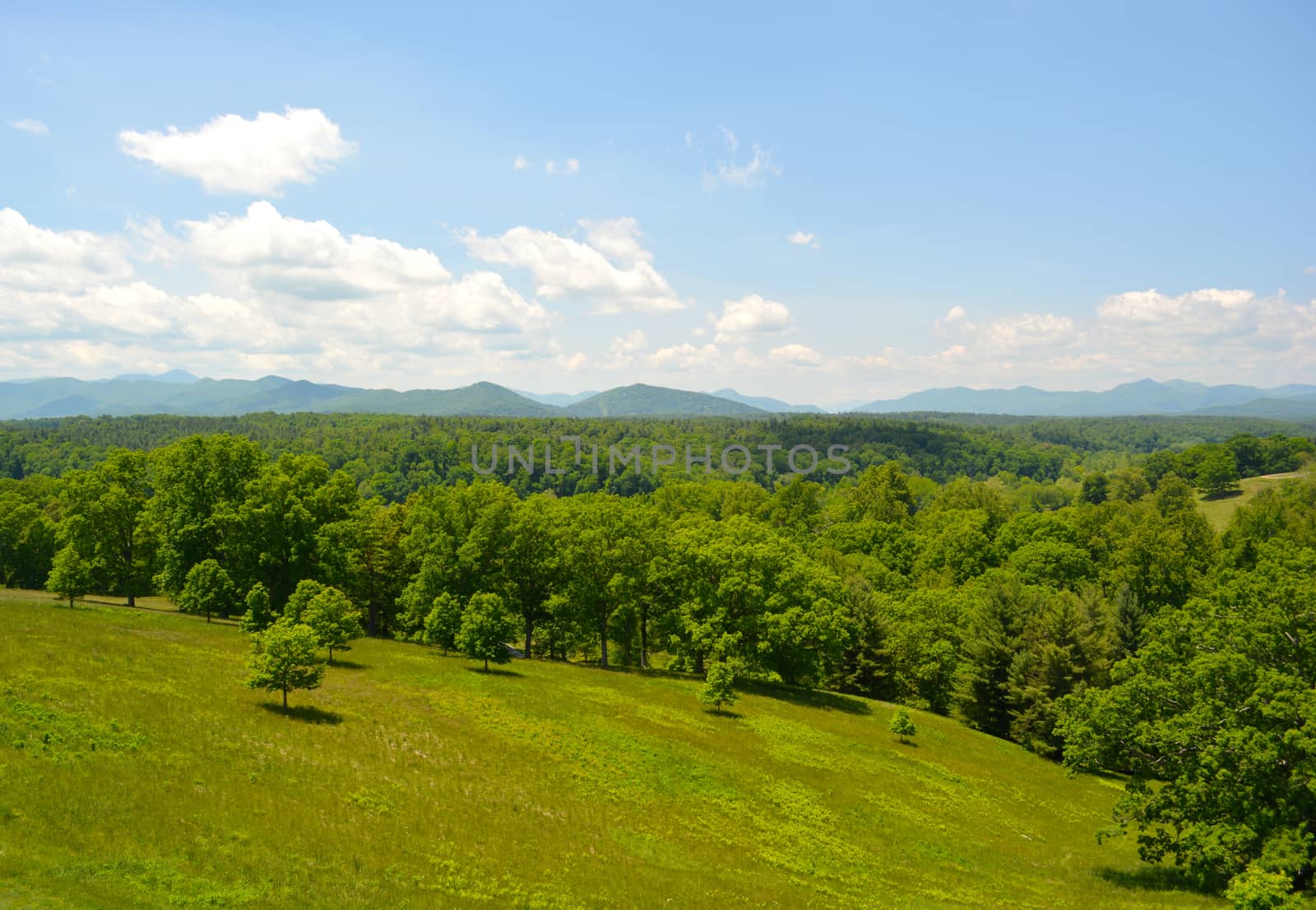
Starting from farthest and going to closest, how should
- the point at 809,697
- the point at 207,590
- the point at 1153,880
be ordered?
the point at 809,697
the point at 207,590
the point at 1153,880

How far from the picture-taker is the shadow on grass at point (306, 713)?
32875 millimetres

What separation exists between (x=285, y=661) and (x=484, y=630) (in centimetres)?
1767

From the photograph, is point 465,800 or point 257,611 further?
point 257,611

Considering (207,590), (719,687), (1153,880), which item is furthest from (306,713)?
(1153,880)

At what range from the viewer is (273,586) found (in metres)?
58.5

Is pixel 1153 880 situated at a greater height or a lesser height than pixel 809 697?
greater

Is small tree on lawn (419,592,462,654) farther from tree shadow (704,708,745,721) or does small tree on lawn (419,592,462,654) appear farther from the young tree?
the young tree

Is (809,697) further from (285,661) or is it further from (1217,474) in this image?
(1217,474)

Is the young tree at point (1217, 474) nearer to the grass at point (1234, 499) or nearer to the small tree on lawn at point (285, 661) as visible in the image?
the grass at point (1234, 499)

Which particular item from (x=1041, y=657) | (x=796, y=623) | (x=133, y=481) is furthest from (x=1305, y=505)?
(x=133, y=481)

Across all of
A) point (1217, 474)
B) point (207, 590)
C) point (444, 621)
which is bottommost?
point (444, 621)

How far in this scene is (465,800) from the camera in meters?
27.2

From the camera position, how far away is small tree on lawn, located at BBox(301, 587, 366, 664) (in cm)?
4322

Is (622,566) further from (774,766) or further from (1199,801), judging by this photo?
(1199,801)
